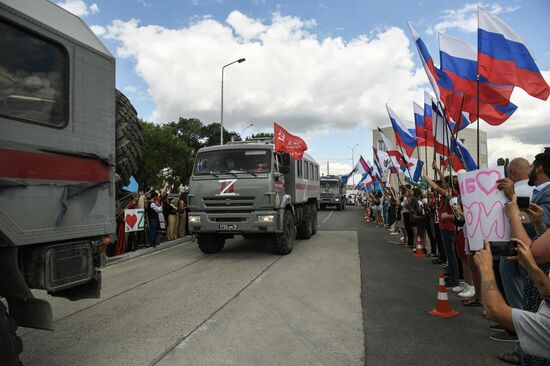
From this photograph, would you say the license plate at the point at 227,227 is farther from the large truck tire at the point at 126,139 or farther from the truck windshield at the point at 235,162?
the large truck tire at the point at 126,139

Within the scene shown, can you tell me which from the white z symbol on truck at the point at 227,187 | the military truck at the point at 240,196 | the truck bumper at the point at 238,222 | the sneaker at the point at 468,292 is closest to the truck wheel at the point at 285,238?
the military truck at the point at 240,196

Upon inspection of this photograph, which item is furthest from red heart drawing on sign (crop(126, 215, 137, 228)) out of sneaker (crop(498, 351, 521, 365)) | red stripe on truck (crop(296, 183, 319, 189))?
sneaker (crop(498, 351, 521, 365))

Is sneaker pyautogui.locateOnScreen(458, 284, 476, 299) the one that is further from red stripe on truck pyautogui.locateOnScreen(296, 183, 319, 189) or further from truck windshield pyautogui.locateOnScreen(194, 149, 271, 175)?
red stripe on truck pyautogui.locateOnScreen(296, 183, 319, 189)

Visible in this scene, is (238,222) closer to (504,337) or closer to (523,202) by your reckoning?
(504,337)

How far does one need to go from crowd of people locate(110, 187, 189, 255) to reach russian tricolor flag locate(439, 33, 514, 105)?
8.30 meters

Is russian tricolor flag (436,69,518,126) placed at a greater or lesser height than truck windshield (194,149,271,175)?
greater

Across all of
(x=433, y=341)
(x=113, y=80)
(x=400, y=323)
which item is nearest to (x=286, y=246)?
(x=400, y=323)

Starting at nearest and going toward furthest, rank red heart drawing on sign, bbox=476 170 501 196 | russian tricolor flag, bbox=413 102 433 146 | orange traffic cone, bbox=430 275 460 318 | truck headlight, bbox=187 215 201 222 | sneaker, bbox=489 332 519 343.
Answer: red heart drawing on sign, bbox=476 170 501 196 → sneaker, bbox=489 332 519 343 → orange traffic cone, bbox=430 275 460 318 → truck headlight, bbox=187 215 201 222 → russian tricolor flag, bbox=413 102 433 146

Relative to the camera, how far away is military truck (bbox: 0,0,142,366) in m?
3.02

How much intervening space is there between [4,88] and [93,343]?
110 inches

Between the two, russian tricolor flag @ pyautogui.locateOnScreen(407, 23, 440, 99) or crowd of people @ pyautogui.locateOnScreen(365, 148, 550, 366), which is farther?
russian tricolor flag @ pyautogui.locateOnScreen(407, 23, 440, 99)

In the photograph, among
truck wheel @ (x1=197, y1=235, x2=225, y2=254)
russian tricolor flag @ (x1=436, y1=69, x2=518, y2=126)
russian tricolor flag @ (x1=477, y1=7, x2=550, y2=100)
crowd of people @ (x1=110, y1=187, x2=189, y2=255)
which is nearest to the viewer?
russian tricolor flag @ (x1=477, y1=7, x2=550, y2=100)

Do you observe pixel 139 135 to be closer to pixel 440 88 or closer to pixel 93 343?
pixel 93 343

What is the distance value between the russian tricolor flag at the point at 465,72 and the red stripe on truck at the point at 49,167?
5.51m
